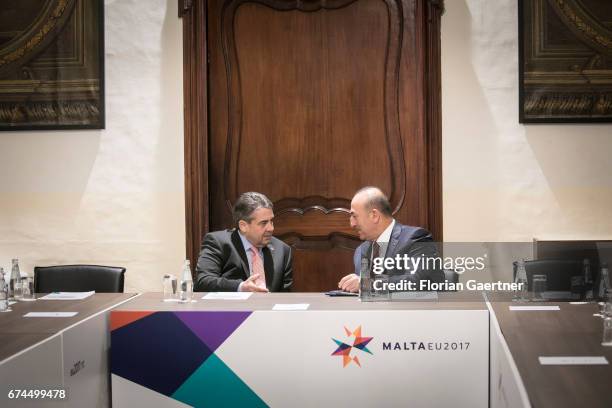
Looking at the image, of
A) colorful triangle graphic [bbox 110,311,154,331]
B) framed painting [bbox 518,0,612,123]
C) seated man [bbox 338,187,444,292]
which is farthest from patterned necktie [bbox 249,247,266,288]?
framed painting [bbox 518,0,612,123]

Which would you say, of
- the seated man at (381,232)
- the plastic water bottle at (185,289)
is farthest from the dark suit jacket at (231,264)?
the plastic water bottle at (185,289)

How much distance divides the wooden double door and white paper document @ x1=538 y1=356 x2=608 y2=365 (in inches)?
103

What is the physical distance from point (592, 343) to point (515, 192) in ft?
8.03

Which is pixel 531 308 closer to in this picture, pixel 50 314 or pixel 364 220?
pixel 364 220

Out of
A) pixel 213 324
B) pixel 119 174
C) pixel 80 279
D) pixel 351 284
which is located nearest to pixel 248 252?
pixel 351 284

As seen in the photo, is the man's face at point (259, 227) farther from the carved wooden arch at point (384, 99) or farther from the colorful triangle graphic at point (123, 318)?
the colorful triangle graphic at point (123, 318)

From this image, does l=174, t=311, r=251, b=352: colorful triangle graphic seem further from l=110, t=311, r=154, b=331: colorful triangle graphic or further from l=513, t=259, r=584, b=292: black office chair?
l=513, t=259, r=584, b=292: black office chair

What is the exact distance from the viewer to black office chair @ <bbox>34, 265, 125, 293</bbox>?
12.7 feet

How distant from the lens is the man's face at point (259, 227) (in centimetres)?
384

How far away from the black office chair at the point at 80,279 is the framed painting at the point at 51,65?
1.18m

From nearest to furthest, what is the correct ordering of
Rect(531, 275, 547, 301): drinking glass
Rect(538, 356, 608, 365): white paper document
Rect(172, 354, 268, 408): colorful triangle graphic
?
Rect(538, 356, 608, 365): white paper document → Rect(172, 354, 268, 408): colorful triangle graphic → Rect(531, 275, 547, 301): drinking glass

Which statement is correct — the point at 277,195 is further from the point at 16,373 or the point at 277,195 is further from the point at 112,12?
the point at 16,373

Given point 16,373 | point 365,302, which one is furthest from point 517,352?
point 16,373

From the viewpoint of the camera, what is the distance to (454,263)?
3.89 metres
